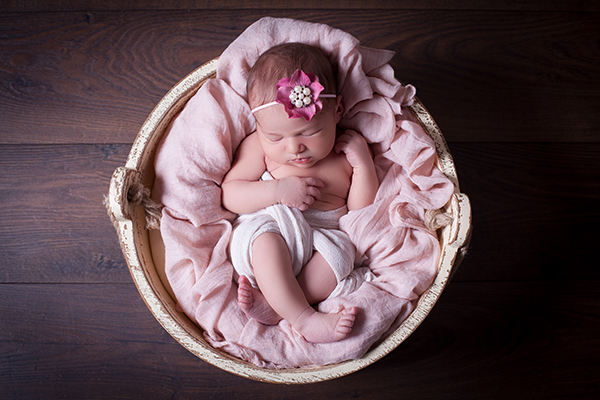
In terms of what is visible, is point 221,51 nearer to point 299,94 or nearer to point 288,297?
point 299,94

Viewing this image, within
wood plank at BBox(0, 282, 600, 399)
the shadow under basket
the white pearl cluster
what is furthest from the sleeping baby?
wood plank at BBox(0, 282, 600, 399)

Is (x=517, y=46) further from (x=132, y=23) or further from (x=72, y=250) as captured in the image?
(x=72, y=250)

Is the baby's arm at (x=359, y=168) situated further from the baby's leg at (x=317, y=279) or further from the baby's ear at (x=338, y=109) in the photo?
the baby's leg at (x=317, y=279)

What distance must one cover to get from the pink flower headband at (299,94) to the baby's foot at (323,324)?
0.48m

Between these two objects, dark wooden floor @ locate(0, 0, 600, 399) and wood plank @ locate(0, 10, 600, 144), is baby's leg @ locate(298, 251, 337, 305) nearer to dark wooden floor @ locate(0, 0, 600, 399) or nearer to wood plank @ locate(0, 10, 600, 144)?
dark wooden floor @ locate(0, 0, 600, 399)

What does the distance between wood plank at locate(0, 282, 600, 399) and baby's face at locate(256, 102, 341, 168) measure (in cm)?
74

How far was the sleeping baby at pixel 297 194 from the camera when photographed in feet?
3.25

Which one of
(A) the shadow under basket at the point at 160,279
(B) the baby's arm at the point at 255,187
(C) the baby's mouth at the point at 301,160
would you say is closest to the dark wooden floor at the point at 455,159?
(A) the shadow under basket at the point at 160,279

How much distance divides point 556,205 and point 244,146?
3.65 ft

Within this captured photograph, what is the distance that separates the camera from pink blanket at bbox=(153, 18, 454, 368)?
1.05 metres

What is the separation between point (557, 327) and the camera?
1.42 meters

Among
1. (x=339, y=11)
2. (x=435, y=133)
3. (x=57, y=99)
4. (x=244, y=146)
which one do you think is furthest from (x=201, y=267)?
(x=339, y=11)

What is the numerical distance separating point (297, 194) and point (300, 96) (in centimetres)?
28

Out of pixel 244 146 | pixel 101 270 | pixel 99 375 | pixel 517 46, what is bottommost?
pixel 99 375
